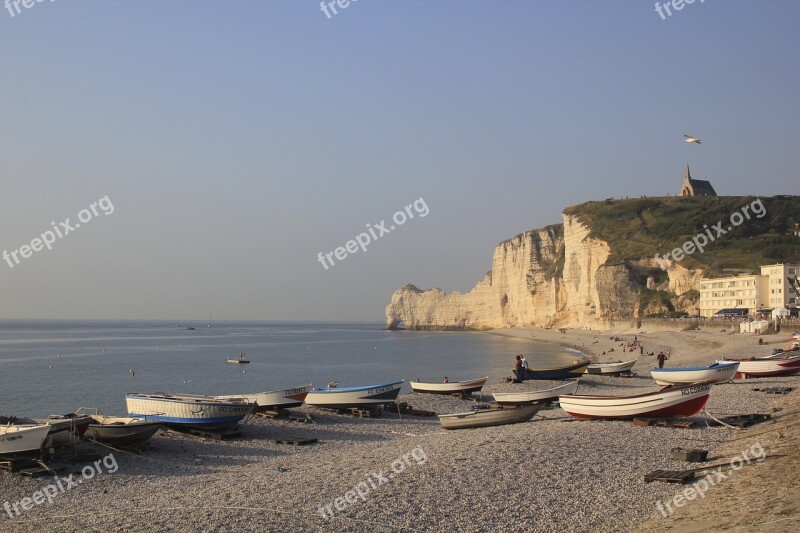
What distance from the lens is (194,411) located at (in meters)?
20.5

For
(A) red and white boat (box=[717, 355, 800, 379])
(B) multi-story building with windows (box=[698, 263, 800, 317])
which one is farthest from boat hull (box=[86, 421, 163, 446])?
(B) multi-story building with windows (box=[698, 263, 800, 317])

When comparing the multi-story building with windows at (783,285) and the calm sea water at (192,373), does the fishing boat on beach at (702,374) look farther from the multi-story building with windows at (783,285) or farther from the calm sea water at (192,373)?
the multi-story building with windows at (783,285)

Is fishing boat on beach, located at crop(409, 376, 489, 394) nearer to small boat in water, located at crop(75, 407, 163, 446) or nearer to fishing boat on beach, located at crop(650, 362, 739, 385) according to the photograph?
fishing boat on beach, located at crop(650, 362, 739, 385)

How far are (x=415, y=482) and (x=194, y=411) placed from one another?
10.1 meters

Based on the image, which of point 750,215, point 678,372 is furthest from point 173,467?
point 750,215

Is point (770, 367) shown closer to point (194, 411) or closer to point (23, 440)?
point (194, 411)

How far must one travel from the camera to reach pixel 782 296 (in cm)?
7412

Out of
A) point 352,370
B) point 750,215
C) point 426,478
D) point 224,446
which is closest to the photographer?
point 426,478

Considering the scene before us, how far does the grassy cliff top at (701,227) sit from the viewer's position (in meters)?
94.6

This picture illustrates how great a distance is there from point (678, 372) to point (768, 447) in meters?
15.8

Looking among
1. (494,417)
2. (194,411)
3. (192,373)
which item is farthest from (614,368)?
(192,373)

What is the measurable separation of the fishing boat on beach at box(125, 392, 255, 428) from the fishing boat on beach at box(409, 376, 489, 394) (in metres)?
11.9

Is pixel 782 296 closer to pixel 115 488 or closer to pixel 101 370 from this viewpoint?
pixel 101 370

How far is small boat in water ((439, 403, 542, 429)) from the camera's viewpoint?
20.2m
